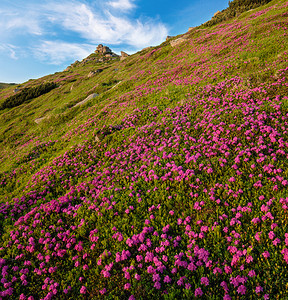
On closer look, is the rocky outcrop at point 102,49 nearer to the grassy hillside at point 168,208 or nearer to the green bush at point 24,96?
the green bush at point 24,96

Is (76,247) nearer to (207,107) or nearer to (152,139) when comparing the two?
(152,139)

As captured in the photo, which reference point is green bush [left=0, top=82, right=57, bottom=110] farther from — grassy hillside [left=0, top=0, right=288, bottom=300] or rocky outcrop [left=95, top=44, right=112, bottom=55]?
rocky outcrop [left=95, top=44, right=112, bottom=55]

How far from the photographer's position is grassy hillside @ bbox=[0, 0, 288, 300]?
442cm

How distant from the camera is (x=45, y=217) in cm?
784

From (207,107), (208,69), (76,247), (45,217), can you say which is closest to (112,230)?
(76,247)

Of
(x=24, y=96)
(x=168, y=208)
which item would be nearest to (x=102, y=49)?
(x=24, y=96)

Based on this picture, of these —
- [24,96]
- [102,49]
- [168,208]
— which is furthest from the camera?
[102,49]

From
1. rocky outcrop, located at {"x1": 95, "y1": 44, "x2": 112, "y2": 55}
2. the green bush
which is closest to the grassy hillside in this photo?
the green bush

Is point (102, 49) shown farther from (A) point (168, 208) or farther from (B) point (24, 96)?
(A) point (168, 208)

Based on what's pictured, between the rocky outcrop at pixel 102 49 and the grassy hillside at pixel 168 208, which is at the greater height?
the rocky outcrop at pixel 102 49

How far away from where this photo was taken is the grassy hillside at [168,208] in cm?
442

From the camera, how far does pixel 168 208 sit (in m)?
6.45

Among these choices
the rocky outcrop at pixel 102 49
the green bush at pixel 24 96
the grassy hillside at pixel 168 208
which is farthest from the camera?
the rocky outcrop at pixel 102 49

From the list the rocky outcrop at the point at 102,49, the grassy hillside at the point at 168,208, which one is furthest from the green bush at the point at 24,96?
the rocky outcrop at the point at 102,49
